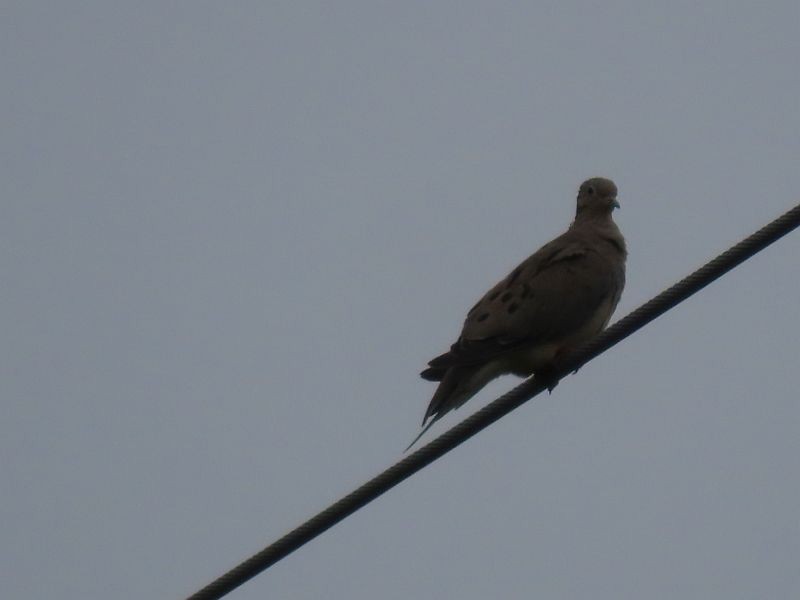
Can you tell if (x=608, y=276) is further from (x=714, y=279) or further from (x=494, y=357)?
(x=714, y=279)

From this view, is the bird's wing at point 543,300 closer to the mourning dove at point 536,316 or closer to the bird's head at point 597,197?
the mourning dove at point 536,316

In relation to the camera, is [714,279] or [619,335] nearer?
[714,279]

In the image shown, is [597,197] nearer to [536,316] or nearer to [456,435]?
[536,316]

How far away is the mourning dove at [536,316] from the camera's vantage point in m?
6.34

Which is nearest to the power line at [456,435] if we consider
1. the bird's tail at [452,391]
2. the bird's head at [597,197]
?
the bird's tail at [452,391]

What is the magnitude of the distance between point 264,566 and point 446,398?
2261 mm

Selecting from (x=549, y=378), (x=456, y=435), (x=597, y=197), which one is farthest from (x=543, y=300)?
(x=456, y=435)

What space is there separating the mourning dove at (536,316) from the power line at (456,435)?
1.66 metres

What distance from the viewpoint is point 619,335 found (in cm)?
464

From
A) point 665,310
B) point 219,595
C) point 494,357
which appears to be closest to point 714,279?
point 665,310

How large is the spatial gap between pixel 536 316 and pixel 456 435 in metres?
2.46

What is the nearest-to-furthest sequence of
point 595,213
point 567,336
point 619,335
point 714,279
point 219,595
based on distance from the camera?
point 219,595
point 714,279
point 619,335
point 567,336
point 595,213

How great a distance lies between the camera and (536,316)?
6711mm

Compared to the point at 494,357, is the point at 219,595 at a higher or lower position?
lower
